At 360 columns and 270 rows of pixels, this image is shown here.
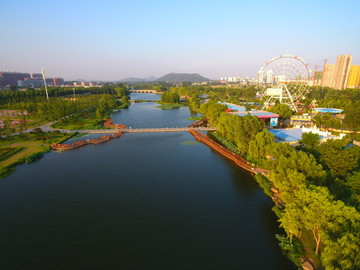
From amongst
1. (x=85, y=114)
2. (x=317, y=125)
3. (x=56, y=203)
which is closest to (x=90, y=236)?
(x=56, y=203)

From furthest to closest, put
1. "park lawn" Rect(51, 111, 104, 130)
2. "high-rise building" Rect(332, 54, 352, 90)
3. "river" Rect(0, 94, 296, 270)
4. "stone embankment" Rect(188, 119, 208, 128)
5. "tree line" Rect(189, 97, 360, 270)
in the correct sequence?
"high-rise building" Rect(332, 54, 352, 90) → "stone embankment" Rect(188, 119, 208, 128) → "park lawn" Rect(51, 111, 104, 130) → "river" Rect(0, 94, 296, 270) → "tree line" Rect(189, 97, 360, 270)

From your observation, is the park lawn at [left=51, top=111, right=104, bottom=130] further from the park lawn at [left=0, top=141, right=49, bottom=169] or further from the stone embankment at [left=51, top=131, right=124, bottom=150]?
the park lawn at [left=0, top=141, right=49, bottom=169]

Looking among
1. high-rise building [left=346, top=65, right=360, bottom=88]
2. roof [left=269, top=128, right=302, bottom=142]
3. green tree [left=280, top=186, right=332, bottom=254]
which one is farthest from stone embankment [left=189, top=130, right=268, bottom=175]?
high-rise building [left=346, top=65, right=360, bottom=88]

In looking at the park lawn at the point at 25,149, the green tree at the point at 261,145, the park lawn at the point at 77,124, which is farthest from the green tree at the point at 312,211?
the park lawn at the point at 77,124

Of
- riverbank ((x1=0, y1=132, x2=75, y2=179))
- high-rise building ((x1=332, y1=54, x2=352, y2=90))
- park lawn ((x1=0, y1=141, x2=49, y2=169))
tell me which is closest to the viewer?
riverbank ((x1=0, y1=132, x2=75, y2=179))

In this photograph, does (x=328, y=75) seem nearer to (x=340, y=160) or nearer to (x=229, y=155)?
(x=229, y=155)

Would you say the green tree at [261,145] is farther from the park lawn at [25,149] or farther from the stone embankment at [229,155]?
the park lawn at [25,149]
